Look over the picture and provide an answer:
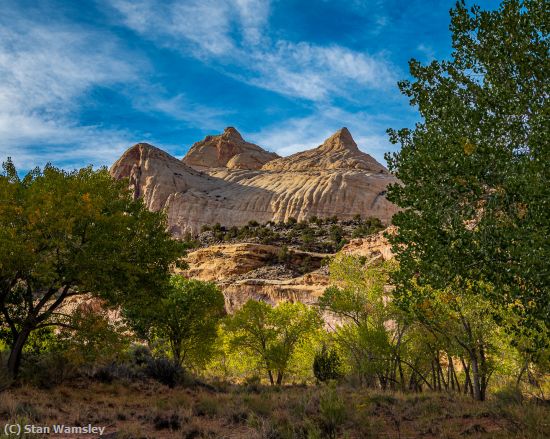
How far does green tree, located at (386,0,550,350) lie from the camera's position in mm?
9453

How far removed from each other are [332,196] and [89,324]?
405ft

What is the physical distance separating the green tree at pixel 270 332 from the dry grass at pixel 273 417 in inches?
883

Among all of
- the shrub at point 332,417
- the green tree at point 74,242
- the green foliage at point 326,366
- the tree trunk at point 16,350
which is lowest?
the green foliage at point 326,366

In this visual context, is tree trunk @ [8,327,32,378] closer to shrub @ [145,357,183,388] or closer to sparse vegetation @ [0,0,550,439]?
sparse vegetation @ [0,0,550,439]

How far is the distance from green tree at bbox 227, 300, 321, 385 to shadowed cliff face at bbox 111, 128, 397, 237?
90.1 metres

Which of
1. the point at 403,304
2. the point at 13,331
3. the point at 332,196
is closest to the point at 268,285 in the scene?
the point at 13,331

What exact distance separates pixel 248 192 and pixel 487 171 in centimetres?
14738

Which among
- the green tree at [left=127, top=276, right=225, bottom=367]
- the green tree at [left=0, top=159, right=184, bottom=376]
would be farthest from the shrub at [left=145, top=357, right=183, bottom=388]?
the green tree at [left=127, top=276, right=225, bottom=367]

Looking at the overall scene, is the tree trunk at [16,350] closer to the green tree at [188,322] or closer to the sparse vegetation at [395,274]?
the sparse vegetation at [395,274]

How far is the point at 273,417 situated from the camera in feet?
47.2

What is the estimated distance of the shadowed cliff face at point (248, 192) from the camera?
452 ft

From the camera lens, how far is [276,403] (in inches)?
737

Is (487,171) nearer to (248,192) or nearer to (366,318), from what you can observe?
(366,318)

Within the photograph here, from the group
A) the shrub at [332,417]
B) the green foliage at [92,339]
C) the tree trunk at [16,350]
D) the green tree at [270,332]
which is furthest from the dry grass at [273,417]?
the green tree at [270,332]
